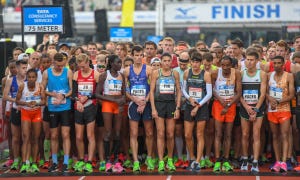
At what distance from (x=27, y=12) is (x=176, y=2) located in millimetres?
24390

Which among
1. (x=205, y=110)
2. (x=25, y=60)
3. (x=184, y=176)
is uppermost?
(x=25, y=60)

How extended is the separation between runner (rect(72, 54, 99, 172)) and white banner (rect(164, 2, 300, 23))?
26.4 m

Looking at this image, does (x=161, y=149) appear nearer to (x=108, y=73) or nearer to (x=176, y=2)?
(x=108, y=73)

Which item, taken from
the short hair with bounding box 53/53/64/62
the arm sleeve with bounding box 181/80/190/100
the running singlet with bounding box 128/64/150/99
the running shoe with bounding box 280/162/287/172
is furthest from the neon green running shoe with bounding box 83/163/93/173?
the running shoe with bounding box 280/162/287/172

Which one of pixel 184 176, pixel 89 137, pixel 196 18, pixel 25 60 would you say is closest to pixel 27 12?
pixel 25 60

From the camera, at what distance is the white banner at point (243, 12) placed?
3869 cm

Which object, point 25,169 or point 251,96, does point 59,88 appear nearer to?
point 25,169

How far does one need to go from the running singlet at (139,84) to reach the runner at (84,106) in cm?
61

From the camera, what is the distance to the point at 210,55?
13.6 meters

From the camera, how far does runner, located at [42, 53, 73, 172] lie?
43.4 ft

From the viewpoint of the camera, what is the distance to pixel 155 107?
524 inches

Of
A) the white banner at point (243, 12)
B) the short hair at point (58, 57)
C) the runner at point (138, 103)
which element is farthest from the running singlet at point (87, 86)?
the white banner at point (243, 12)

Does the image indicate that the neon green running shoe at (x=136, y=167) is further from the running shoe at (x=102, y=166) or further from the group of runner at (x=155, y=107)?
the running shoe at (x=102, y=166)

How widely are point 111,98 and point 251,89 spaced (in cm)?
239
